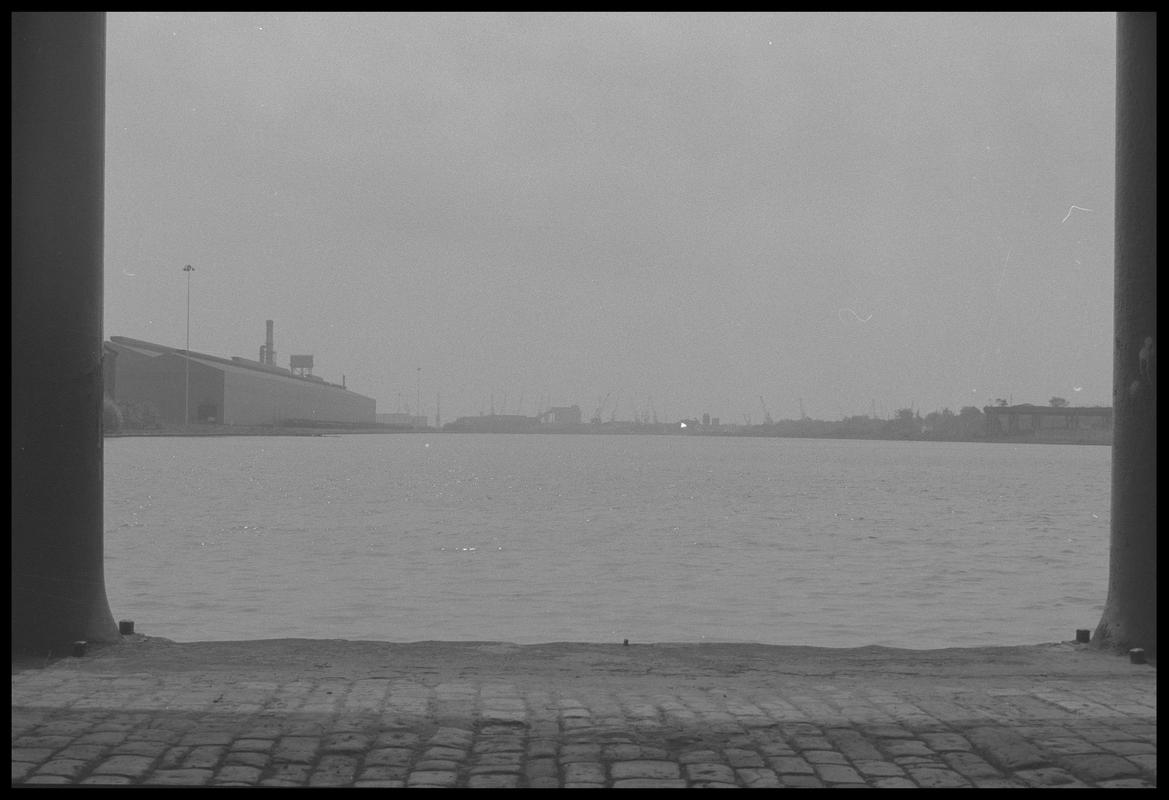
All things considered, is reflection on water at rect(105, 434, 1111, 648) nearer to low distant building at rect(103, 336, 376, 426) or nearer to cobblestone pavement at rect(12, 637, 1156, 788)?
cobblestone pavement at rect(12, 637, 1156, 788)

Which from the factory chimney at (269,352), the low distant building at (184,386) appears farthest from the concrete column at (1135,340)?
the factory chimney at (269,352)

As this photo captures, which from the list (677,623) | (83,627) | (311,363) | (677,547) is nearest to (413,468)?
(677,547)

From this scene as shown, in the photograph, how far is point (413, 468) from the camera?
70.1 metres

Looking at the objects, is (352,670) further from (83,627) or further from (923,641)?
(923,641)

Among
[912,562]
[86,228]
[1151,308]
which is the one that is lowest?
[912,562]

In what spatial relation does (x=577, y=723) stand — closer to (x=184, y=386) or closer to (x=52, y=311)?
(x=52, y=311)

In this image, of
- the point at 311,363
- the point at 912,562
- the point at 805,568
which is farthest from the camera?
the point at 311,363

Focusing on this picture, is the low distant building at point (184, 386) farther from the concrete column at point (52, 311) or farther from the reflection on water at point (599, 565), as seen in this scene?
the concrete column at point (52, 311)

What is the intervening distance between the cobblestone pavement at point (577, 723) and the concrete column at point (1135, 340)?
434mm

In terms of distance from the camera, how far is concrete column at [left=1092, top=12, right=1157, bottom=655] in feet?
23.9

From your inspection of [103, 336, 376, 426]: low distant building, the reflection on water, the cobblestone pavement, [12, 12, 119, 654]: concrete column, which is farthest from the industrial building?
the cobblestone pavement

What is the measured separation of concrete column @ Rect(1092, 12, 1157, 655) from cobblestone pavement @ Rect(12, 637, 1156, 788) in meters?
0.43

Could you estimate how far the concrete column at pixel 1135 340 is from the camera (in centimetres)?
730
